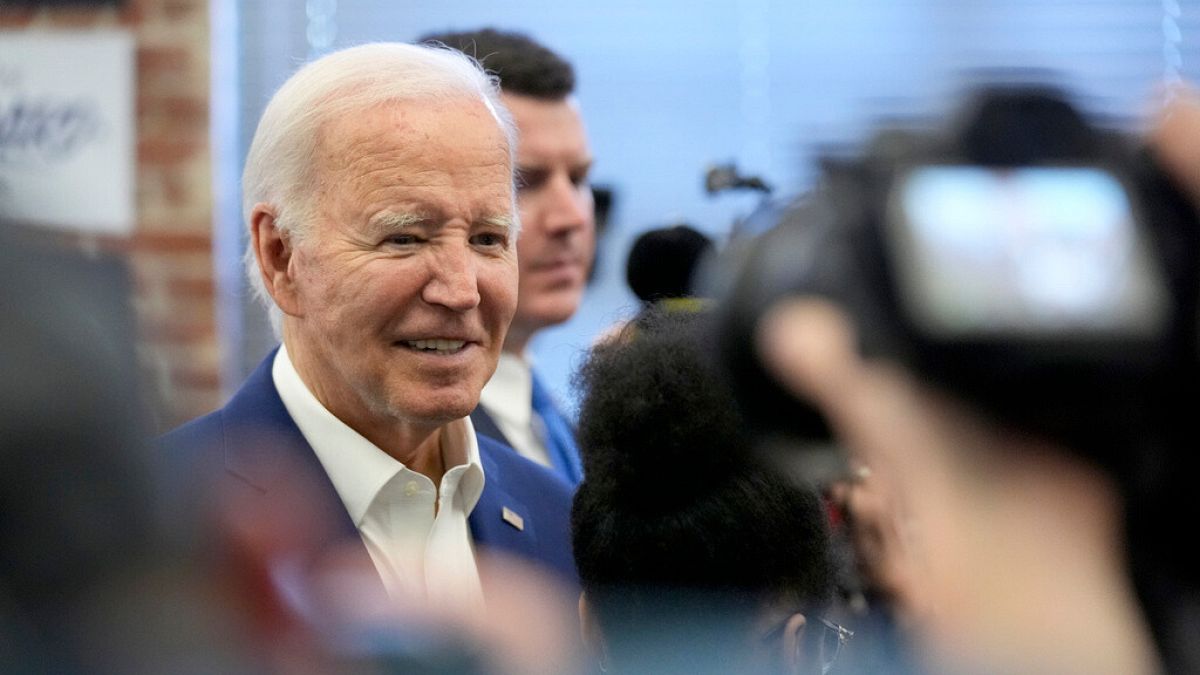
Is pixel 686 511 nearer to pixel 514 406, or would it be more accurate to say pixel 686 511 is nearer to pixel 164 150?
pixel 514 406

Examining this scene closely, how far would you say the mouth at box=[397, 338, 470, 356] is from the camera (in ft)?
5.69

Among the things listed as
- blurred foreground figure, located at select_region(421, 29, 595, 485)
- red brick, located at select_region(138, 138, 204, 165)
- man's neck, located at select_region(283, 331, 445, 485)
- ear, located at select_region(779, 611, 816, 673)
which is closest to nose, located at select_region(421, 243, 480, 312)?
man's neck, located at select_region(283, 331, 445, 485)

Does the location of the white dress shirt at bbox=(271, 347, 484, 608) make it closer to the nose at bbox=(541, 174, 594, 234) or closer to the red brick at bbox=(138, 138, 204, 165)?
the nose at bbox=(541, 174, 594, 234)

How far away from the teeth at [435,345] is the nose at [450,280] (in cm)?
4

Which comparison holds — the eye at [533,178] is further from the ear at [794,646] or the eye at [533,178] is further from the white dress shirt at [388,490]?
the ear at [794,646]

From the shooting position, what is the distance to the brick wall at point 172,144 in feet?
12.5

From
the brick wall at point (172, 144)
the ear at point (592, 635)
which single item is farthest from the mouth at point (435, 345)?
the brick wall at point (172, 144)

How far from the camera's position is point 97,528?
64 cm

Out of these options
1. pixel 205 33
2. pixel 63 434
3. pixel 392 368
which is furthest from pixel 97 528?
pixel 205 33

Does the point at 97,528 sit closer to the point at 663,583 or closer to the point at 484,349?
the point at 663,583

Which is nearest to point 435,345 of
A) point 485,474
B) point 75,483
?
point 485,474

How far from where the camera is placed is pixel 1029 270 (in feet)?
2.09

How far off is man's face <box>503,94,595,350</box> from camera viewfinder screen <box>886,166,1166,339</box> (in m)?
1.88

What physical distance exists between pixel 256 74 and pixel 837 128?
3498mm
